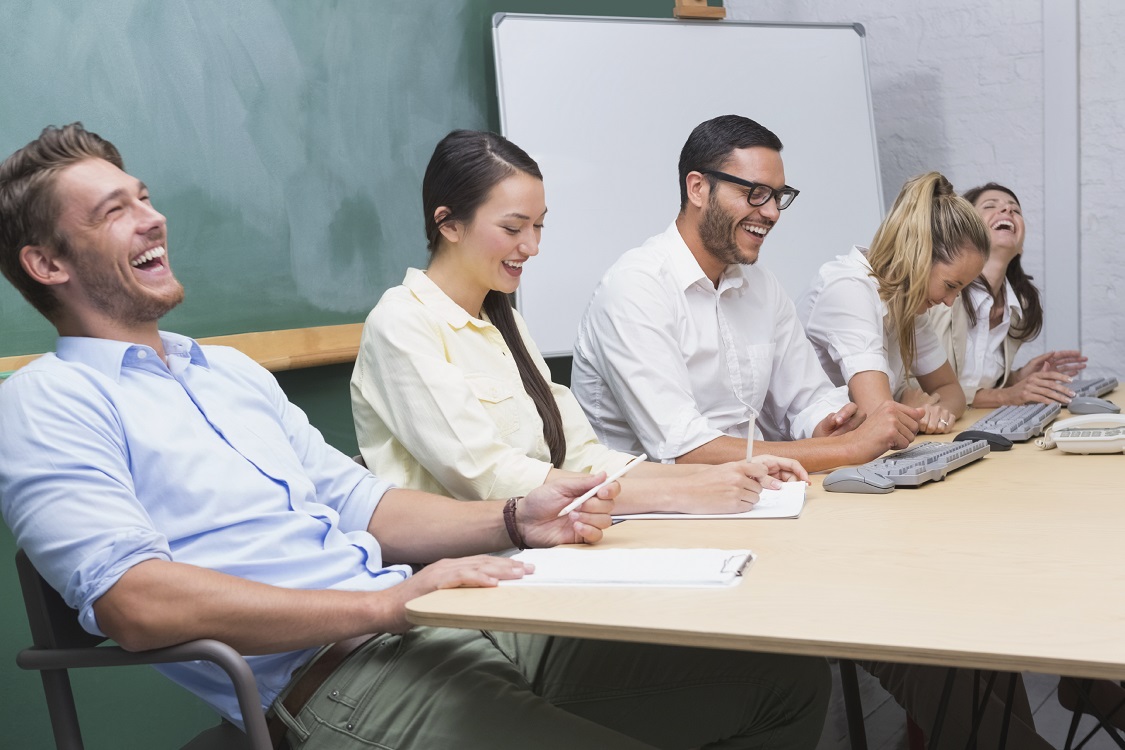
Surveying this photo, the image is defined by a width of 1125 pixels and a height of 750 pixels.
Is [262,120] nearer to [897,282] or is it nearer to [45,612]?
[45,612]

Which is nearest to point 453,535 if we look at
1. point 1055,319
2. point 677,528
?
point 677,528

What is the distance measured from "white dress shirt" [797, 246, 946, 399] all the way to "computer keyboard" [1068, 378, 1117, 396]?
0.35 metres

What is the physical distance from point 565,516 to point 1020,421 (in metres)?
1.24

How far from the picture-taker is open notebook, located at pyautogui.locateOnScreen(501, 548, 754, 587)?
114cm

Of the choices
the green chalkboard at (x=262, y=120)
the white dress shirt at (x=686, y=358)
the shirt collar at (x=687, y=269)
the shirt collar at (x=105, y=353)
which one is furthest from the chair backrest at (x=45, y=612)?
the shirt collar at (x=687, y=269)

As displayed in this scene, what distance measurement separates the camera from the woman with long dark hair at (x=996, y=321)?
3041 mm

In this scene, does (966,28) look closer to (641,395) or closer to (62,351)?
(641,395)

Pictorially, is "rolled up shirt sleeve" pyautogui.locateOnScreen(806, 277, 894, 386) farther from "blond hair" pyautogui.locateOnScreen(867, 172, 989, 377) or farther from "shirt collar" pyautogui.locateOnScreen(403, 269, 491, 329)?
"shirt collar" pyautogui.locateOnScreen(403, 269, 491, 329)

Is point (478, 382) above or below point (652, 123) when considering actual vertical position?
below

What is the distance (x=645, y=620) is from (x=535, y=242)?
0.98m

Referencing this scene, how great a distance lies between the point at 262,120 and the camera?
2.41m

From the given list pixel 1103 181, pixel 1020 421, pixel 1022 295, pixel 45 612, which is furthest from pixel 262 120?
pixel 1103 181

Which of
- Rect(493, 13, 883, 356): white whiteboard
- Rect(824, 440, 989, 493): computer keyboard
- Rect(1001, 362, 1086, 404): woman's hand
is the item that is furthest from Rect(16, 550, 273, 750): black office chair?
Rect(1001, 362, 1086, 404): woman's hand

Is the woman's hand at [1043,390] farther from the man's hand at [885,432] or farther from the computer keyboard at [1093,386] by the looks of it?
the man's hand at [885,432]
